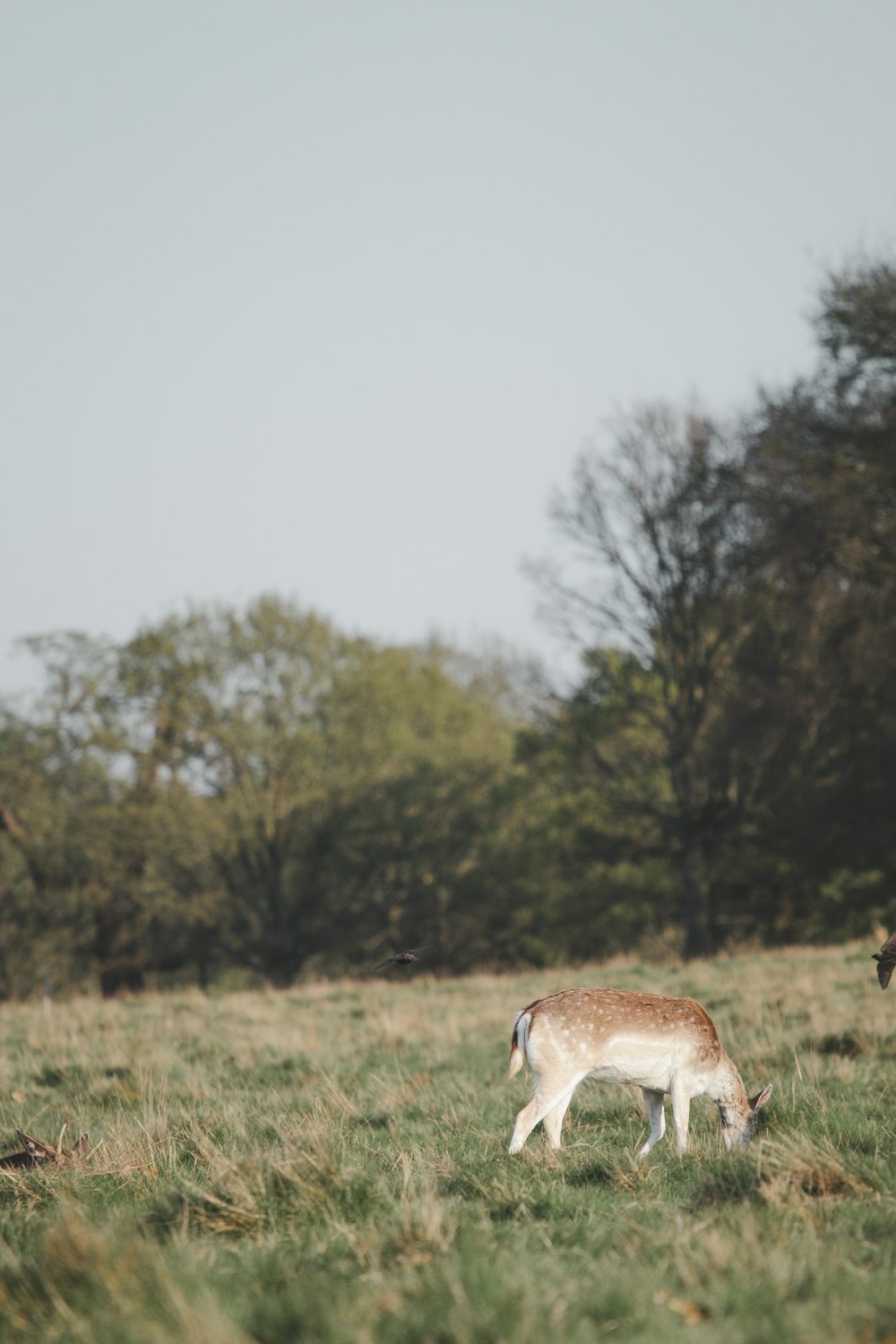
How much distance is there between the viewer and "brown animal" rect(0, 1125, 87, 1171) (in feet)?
23.0

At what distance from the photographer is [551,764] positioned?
3653cm

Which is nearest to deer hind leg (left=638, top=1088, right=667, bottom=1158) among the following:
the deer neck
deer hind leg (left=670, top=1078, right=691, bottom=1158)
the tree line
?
deer hind leg (left=670, top=1078, right=691, bottom=1158)

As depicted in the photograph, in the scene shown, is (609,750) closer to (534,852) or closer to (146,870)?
(534,852)

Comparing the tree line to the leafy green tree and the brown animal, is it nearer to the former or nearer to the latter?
the leafy green tree

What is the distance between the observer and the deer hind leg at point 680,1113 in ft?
24.7

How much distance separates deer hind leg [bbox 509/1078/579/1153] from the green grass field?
0.50 ft

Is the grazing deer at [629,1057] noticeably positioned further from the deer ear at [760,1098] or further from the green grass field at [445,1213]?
the green grass field at [445,1213]

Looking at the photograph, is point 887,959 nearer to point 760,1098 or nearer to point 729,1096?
point 760,1098

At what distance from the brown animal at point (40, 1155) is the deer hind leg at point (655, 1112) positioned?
3449 millimetres

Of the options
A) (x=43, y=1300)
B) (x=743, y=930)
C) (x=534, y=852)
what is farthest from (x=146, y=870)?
(x=43, y=1300)

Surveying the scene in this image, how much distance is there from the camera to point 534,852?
3866cm

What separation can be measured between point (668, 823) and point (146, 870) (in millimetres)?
16802

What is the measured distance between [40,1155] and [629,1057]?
3680 millimetres

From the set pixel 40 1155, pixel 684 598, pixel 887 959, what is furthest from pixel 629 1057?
pixel 684 598
